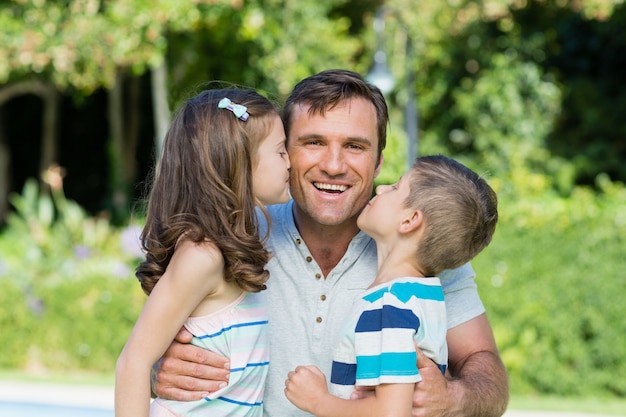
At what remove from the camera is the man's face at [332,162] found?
2768 mm

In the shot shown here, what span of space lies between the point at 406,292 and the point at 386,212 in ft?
0.78

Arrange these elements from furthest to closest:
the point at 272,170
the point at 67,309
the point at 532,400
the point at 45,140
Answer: the point at 45,140 → the point at 67,309 → the point at 532,400 → the point at 272,170

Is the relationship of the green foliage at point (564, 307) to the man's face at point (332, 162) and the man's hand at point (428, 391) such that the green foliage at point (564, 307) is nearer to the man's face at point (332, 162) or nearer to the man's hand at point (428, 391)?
the man's face at point (332, 162)

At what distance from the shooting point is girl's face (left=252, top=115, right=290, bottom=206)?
2633 millimetres

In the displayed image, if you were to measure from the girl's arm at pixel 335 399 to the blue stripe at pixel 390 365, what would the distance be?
3cm

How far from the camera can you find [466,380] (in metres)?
2.61

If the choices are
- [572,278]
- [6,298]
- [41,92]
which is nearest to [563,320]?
[572,278]

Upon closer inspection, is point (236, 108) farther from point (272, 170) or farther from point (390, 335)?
point (390, 335)

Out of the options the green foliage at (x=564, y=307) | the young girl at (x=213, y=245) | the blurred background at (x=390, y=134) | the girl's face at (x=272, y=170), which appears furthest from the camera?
the blurred background at (x=390, y=134)

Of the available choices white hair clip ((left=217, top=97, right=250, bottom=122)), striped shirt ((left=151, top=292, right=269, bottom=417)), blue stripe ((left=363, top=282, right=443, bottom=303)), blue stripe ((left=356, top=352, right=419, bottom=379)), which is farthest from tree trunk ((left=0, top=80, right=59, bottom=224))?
blue stripe ((left=356, top=352, right=419, bottom=379))

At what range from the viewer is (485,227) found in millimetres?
2559

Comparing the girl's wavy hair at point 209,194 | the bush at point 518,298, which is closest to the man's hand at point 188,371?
the girl's wavy hair at point 209,194

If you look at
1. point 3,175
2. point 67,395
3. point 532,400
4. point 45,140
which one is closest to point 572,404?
point 532,400

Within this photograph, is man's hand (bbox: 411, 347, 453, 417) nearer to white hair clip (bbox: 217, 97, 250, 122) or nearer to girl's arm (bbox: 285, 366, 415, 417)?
girl's arm (bbox: 285, 366, 415, 417)
